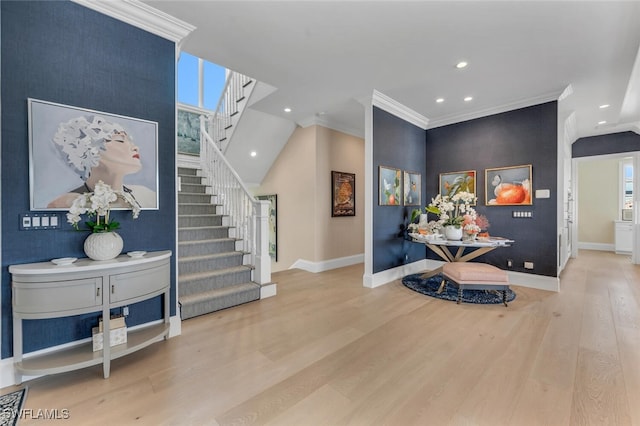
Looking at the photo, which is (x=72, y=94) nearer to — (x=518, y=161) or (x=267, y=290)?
(x=267, y=290)

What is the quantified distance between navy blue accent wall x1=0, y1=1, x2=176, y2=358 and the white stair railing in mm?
Result: 2471

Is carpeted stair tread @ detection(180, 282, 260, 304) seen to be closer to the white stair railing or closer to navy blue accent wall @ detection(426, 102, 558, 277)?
the white stair railing

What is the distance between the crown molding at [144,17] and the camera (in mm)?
2277

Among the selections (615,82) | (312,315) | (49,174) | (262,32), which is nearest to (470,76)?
(615,82)

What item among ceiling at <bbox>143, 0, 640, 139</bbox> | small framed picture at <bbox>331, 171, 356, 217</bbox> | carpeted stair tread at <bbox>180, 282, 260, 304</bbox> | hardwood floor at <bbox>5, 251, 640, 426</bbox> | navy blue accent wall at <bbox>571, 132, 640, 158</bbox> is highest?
ceiling at <bbox>143, 0, 640, 139</bbox>

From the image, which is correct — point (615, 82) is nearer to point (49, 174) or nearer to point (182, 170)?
point (49, 174)

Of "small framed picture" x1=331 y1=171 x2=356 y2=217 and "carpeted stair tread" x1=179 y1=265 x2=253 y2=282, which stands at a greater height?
"small framed picture" x1=331 y1=171 x2=356 y2=217

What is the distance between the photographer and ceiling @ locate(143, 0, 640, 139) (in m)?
2.41

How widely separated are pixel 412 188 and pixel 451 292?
2088 millimetres

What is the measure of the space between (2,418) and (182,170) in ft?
14.2

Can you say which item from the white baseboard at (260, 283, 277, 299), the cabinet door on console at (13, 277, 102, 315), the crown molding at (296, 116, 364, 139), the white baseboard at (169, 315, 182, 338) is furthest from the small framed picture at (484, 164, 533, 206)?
the cabinet door on console at (13, 277, 102, 315)

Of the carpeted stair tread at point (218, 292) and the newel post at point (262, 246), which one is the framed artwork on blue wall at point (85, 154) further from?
the newel post at point (262, 246)

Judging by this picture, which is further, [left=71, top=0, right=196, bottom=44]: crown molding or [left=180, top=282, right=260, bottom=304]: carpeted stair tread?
[left=180, top=282, right=260, bottom=304]: carpeted stair tread

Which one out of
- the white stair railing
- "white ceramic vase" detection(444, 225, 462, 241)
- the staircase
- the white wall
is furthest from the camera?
the white wall
